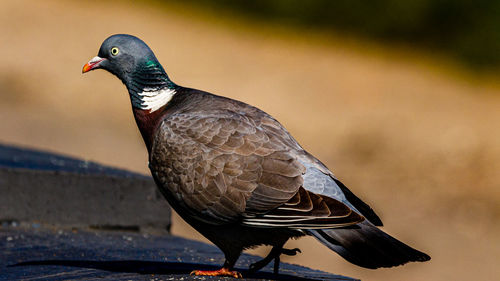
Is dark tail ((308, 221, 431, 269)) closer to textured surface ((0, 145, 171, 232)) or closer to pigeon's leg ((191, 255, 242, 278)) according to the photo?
pigeon's leg ((191, 255, 242, 278))

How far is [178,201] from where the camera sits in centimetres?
432

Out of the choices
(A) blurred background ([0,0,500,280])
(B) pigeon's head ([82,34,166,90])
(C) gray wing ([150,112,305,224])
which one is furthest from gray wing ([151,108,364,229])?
(A) blurred background ([0,0,500,280])

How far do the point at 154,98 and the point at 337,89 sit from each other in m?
12.2

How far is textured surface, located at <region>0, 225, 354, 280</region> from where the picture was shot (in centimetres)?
462

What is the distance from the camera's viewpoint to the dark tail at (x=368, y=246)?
3.96m

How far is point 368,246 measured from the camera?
401cm

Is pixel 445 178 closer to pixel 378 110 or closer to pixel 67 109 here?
pixel 378 110

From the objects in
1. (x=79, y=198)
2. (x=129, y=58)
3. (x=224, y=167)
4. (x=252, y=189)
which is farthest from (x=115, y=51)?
(x=79, y=198)

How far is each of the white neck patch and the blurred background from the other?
3.73 metres

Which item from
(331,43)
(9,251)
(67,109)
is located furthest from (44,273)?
(331,43)

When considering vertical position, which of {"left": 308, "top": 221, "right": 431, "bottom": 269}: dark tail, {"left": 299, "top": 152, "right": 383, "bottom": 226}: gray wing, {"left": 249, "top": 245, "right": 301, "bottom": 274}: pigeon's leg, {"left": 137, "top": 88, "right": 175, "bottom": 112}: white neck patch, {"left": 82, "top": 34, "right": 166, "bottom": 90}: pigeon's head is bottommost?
{"left": 249, "top": 245, "right": 301, "bottom": 274}: pigeon's leg

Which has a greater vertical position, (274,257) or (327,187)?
(327,187)

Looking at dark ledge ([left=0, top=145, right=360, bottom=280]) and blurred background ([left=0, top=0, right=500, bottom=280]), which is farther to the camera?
blurred background ([left=0, top=0, right=500, bottom=280])

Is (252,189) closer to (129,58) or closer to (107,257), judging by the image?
(129,58)
